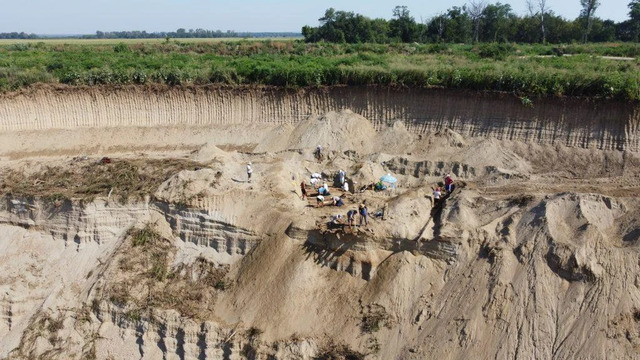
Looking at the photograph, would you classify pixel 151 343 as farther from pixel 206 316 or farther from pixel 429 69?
pixel 429 69

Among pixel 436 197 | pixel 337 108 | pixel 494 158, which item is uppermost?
pixel 337 108

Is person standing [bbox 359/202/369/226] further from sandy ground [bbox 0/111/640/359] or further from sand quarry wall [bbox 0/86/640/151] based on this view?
sand quarry wall [bbox 0/86/640/151]

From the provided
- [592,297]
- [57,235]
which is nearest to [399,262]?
[592,297]

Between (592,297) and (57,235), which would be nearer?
(592,297)

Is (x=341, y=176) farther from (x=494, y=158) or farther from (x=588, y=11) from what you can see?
(x=588, y=11)

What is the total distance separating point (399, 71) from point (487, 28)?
34168 mm

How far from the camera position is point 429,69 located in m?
28.5

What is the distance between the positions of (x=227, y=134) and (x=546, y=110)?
16.4 m

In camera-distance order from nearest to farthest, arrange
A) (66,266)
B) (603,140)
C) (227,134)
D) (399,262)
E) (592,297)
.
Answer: (592,297) → (399,262) → (66,266) → (603,140) → (227,134)

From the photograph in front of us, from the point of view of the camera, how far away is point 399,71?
1131 inches

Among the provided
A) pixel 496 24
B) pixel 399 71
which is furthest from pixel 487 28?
pixel 399 71

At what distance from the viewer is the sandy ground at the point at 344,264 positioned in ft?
52.2

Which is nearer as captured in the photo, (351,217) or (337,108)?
(351,217)

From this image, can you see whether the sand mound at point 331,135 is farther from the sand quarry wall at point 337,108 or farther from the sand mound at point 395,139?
the sand quarry wall at point 337,108
